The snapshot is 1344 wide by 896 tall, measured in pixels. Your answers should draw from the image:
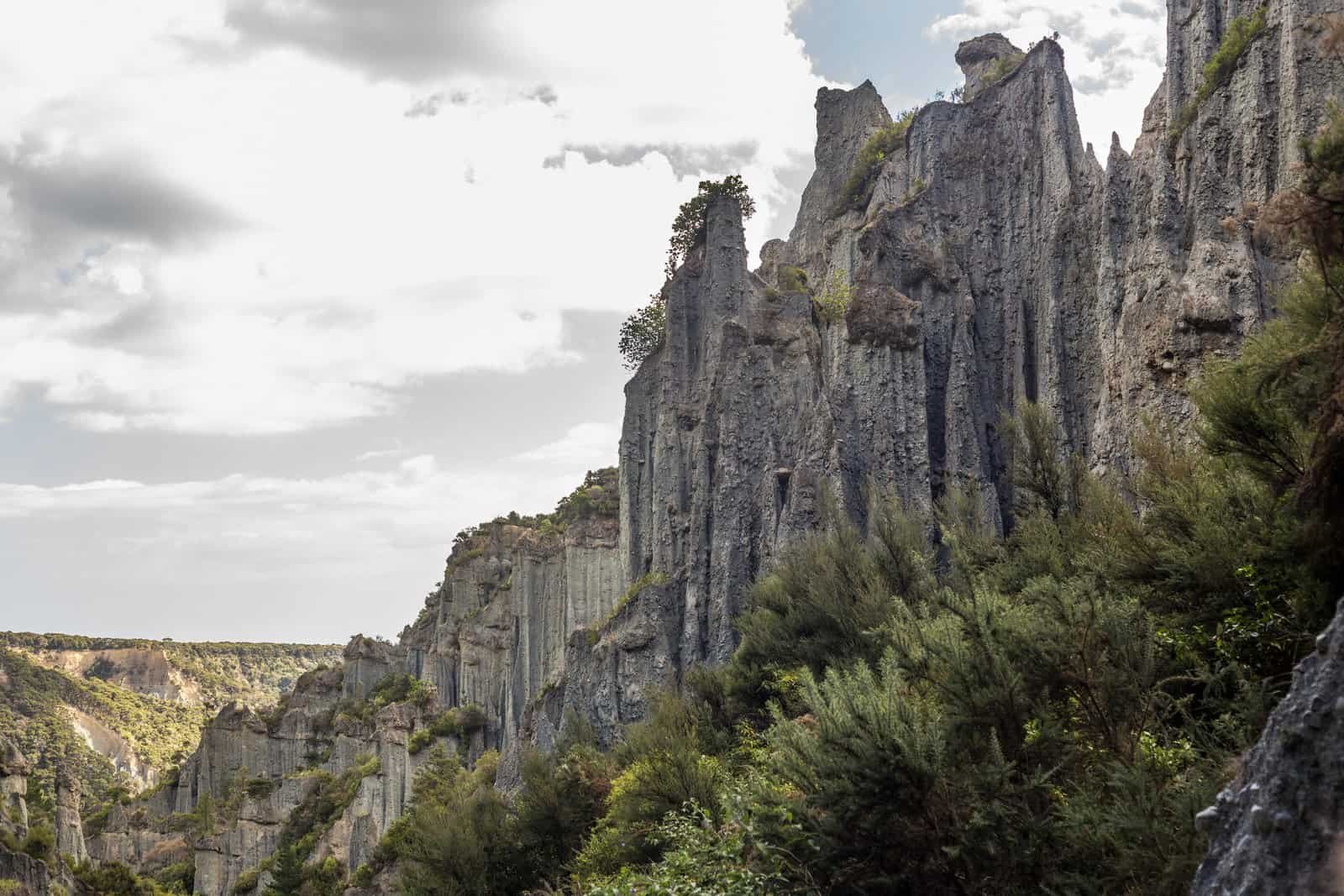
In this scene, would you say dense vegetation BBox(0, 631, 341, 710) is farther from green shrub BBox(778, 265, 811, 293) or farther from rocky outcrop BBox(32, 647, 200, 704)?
green shrub BBox(778, 265, 811, 293)

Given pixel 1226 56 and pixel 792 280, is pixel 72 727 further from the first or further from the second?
pixel 1226 56

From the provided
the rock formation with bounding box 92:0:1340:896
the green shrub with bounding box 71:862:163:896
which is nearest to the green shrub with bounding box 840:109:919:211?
the rock formation with bounding box 92:0:1340:896

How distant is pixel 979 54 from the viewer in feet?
171

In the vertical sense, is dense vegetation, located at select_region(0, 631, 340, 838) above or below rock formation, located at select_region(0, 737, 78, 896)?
below

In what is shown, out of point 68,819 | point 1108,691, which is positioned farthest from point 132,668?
point 1108,691

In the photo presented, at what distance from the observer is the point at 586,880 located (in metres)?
19.8

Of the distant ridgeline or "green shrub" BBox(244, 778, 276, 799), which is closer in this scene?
"green shrub" BBox(244, 778, 276, 799)

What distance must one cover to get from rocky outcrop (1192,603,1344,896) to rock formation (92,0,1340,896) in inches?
597

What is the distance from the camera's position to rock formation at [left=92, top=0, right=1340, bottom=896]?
26.7m

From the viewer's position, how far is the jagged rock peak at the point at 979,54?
51.4 meters

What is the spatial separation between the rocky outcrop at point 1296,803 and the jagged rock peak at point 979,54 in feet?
160

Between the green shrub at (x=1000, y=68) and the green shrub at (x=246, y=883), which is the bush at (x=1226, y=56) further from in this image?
the green shrub at (x=246, y=883)

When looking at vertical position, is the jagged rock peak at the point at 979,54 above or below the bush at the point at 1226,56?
above

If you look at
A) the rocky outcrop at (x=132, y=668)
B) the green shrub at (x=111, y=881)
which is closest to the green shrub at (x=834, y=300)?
the green shrub at (x=111, y=881)
